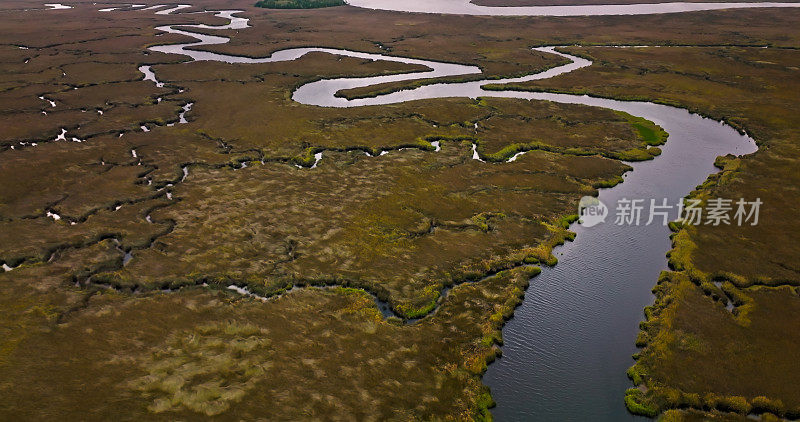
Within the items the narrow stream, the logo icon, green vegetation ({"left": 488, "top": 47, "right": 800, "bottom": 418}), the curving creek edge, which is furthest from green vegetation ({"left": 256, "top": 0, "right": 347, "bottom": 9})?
the logo icon

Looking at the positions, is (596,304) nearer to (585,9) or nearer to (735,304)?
(735,304)

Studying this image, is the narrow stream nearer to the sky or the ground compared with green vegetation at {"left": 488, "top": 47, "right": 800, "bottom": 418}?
nearer to the sky

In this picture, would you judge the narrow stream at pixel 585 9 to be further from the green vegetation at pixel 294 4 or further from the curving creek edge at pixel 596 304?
the curving creek edge at pixel 596 304

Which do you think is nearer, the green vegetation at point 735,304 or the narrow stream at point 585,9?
the green vegetation at point 735,304

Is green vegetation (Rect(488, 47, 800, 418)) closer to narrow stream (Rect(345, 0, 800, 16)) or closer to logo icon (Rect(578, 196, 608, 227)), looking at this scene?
logo icon (Rect(578, 196, 608, 227))

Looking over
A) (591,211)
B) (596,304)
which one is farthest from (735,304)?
(591,211)

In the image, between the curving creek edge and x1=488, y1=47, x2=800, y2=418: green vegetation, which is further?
the curving creek edge

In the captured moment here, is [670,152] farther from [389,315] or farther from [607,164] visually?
[389,315]

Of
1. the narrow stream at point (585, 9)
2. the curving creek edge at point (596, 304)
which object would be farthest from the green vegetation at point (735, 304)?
the narrow stream at point (585, 9)

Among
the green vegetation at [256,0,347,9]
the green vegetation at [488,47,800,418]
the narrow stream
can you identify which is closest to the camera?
the green vegetation at [488,47,800,418]
